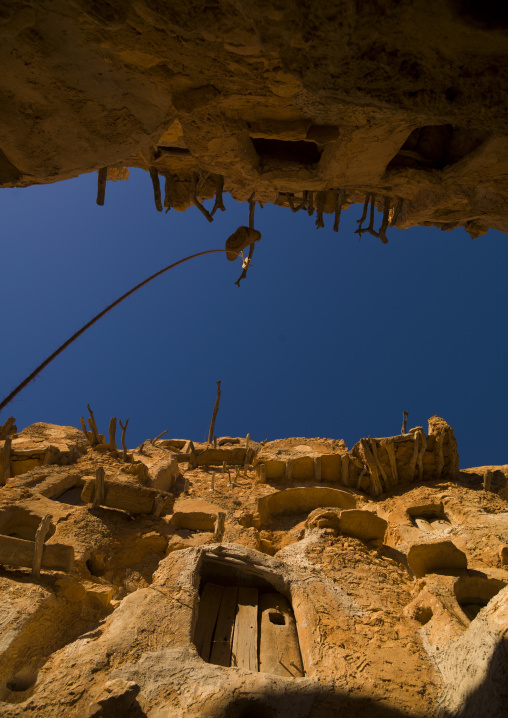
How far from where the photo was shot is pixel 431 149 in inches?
236

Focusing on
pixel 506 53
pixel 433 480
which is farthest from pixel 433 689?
pixel 433 480

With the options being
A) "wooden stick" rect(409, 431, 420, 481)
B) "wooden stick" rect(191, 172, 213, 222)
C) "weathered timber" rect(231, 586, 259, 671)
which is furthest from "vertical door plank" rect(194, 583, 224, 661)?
"wooden stick" rect(409, 431, 420, 481)

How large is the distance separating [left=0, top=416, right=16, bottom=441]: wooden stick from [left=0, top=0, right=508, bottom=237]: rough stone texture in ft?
41.7

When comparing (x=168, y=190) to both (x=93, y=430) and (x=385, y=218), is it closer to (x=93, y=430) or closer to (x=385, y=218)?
(x=385, y=218)

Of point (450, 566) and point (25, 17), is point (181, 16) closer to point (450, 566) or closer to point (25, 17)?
point (25, 17)

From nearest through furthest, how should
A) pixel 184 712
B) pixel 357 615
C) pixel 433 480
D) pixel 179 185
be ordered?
1. pixel 184 712
2. pixel 357 615
3. pixel 179 185
4. pixel 433 480

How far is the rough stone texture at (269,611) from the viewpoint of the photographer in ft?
12.8

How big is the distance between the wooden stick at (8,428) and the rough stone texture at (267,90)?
1271 cm

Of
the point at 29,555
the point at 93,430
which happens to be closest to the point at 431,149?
the point at 29,555

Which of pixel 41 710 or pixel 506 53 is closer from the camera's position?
pixel 506 53

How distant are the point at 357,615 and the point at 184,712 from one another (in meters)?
2.89

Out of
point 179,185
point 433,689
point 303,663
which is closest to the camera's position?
point 433,689

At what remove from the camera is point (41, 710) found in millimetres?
3727

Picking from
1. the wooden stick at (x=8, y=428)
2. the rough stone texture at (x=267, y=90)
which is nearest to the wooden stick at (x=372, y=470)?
the rough stone texture at (x=267, y=90)
